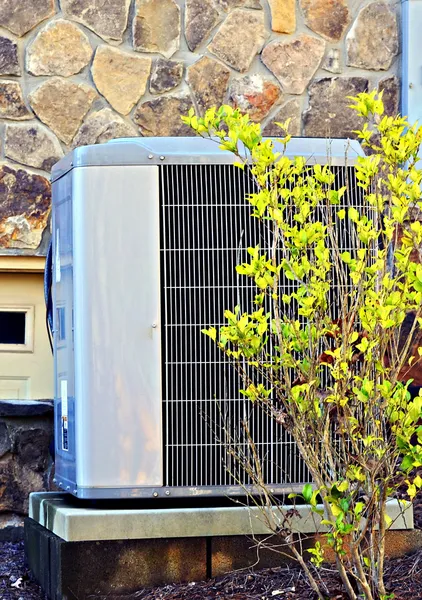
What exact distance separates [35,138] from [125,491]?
256 centimetres

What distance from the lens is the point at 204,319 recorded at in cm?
369

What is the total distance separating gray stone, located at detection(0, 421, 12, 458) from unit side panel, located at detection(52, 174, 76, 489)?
1.00 metres

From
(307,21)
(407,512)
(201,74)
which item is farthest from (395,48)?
(407,512)

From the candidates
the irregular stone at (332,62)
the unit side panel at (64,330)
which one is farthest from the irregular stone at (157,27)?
the unit side panel at (64,330)

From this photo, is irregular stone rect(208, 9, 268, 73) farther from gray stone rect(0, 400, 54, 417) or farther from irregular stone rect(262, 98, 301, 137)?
gray stone rect(0, 400, 54, 417)

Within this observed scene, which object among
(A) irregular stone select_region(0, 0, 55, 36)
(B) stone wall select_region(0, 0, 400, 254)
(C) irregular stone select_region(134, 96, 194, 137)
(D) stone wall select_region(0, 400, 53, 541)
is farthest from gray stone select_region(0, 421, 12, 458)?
(A) irregular stone select_region(0, 0, 55, 36)

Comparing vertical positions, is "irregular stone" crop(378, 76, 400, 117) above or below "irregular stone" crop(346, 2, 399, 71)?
below

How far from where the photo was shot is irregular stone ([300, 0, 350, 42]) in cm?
582

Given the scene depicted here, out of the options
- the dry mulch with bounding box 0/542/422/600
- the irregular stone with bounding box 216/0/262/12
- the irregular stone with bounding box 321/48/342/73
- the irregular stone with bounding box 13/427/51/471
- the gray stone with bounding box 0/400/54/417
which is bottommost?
the dry mulch with bounding box 0/542/422/600

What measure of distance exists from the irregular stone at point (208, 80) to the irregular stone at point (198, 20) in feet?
0.38

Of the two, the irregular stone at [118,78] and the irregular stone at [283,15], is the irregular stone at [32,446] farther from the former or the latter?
the irregular stone at [283,15]

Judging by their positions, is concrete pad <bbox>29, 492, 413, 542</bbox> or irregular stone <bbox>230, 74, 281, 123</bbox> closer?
concrete pad <bbox>29, 492, 413, 542</bbox>

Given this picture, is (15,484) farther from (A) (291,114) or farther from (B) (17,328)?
(A) (291,114)

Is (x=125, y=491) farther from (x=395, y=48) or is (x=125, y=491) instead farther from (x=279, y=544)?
(x=395, y=48)
